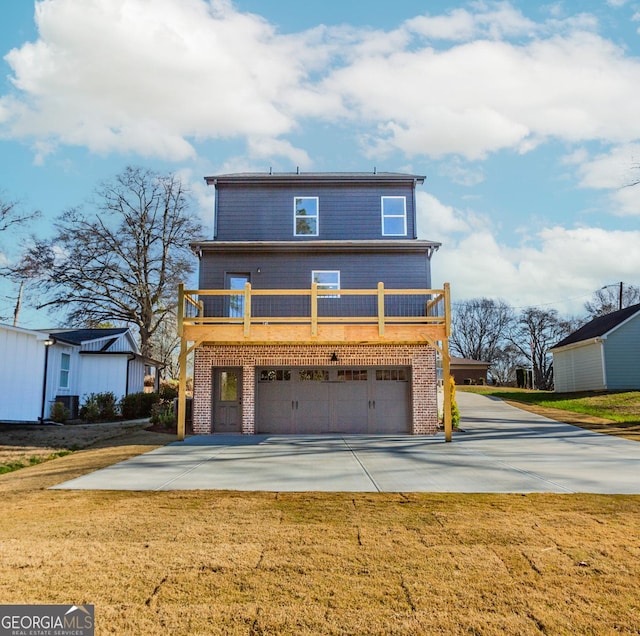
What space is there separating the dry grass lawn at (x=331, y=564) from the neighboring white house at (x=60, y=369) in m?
12.0

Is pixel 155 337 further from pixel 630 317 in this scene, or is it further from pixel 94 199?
pixel 630 317

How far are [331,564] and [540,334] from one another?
58787 mm

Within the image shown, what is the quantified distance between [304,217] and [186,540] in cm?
1445

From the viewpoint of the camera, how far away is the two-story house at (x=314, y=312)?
50.5ft

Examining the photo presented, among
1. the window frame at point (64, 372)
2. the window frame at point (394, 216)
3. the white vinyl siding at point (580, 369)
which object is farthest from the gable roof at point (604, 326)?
the window frame at point (64, 372)

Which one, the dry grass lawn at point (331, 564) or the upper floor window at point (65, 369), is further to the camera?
the upper floor window at point (65, 369)

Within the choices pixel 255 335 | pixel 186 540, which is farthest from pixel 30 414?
pixel 186 540

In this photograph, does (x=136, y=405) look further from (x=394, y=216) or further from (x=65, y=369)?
(x=394, y=216)

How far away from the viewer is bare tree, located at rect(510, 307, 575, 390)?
191 feet

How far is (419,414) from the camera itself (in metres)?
16.7

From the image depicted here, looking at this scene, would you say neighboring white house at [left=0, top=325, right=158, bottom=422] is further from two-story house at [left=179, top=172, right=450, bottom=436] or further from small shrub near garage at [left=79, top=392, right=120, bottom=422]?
two-story house at [left=179, top=172, right=450, bottom=436]

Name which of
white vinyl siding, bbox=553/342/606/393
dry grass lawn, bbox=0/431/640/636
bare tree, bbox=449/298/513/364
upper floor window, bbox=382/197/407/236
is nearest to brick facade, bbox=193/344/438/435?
upper floor window, bbox=382/197/407/236

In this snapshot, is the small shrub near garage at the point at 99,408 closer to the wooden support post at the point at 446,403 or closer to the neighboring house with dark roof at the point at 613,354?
the wooden support post at the point at 446,403

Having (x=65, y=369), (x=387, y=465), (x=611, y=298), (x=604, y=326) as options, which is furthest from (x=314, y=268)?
(x=611, y=298)
